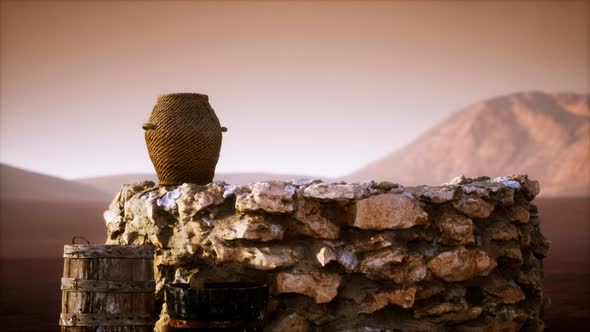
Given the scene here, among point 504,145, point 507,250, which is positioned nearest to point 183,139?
point 507,250

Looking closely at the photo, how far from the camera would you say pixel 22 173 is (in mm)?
76375

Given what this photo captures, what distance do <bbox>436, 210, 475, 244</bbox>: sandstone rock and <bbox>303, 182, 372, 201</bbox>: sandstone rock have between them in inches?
29.4

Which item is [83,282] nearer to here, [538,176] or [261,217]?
[261,217]

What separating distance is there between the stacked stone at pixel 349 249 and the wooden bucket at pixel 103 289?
0.49 metres

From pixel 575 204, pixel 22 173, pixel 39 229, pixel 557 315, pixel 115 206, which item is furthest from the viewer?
pixel 22 173

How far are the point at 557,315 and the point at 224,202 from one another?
5717 millimetres

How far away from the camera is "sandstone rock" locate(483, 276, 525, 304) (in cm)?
636

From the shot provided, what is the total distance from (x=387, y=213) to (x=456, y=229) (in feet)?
2.11

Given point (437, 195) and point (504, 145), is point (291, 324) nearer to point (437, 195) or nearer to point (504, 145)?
point (437, 195)

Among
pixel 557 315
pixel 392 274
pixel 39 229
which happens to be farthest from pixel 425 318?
pixel 39 229

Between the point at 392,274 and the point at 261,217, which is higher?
the point at 261,217

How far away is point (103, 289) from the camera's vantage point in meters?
5.69

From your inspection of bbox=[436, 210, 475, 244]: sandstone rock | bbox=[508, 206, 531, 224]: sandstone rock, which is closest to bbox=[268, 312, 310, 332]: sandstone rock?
bbox=[436, 210, 475, 244]: sandstone rock

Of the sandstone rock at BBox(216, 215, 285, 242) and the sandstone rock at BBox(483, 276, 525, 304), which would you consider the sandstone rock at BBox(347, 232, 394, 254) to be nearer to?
the sandstone rock at BBox(216, 215, 285, 242)
